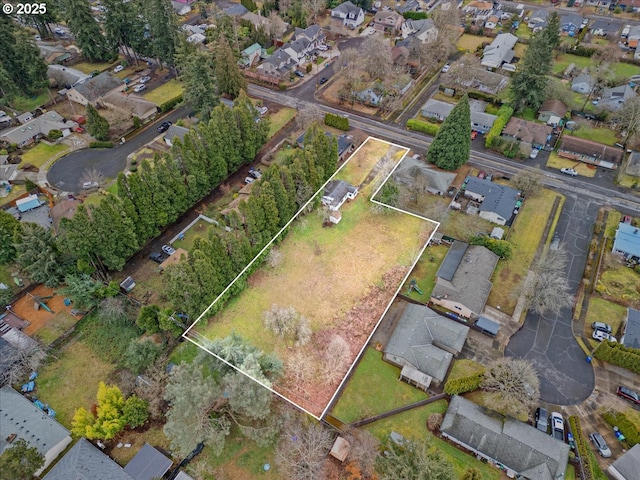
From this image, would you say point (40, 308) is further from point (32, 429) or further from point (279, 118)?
point (279, 118)

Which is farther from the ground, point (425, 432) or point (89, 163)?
point (89, 163)

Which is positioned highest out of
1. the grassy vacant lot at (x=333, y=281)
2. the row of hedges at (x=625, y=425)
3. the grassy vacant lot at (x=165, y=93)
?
the grassy vacant lot at (x=333, y=281)

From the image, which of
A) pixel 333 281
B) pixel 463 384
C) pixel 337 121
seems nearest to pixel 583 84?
pixel 337 121

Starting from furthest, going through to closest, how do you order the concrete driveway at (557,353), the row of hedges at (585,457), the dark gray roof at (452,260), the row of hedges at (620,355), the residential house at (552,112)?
the residential house at (552,112) → the dark gray roof at (452,260) → the row of hedges at (620,355) → the concrete driveway at (557,353) → the row of hedges at (585,457)

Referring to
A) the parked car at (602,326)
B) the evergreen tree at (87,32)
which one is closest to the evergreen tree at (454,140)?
the parked car at (602,326)

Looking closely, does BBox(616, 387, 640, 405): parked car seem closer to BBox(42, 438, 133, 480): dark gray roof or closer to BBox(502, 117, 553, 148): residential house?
BBox(502, 117, 553, 148): residential house

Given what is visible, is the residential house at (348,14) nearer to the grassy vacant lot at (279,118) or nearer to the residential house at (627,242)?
the grassy vacant lot at (279,118)
